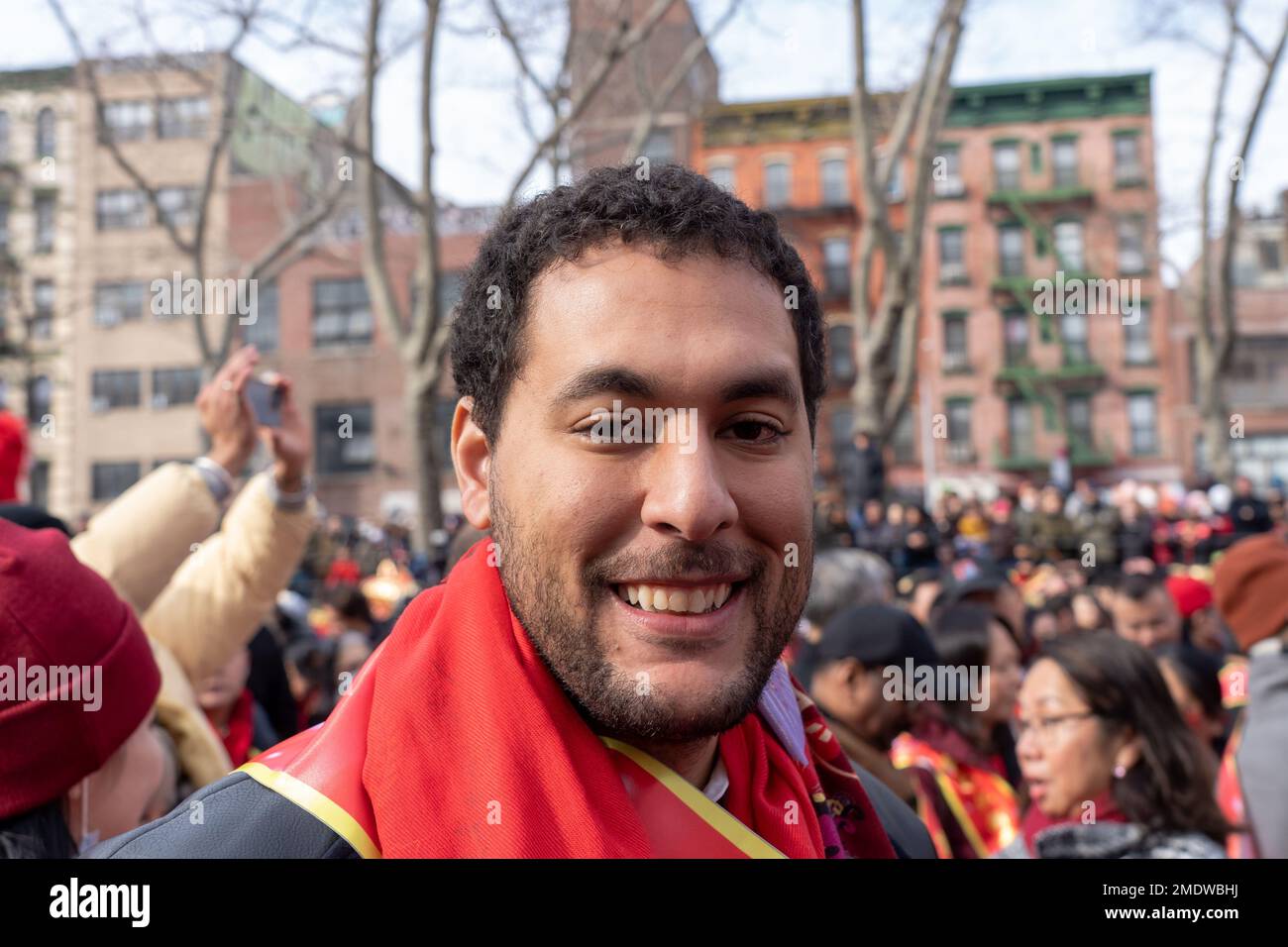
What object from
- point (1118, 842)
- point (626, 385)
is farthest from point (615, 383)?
point (1118, 842)

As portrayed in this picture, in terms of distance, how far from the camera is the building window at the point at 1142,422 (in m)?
35.3

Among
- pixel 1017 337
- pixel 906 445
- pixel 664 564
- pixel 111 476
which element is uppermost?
pixel 1017 337

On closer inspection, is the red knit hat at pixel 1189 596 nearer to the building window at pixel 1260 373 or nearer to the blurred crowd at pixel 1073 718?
the blurred crowd at pixel 1073 718

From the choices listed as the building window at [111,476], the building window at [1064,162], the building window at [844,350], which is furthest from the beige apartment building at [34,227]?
the building window at [1064,162]

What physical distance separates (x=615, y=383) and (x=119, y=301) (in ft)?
86.5

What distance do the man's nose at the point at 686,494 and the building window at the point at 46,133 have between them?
1596 centimetres

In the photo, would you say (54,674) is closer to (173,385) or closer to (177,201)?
(177,201)

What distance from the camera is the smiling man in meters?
1.35

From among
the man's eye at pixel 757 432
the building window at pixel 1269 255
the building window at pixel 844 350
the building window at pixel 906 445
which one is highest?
the building window at pixel 1269 255

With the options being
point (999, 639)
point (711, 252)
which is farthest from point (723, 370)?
point (999, 639)

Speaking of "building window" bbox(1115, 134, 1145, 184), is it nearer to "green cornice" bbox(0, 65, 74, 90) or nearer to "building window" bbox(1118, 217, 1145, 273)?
"building window" bbox(1118, 217, 1145, 273)

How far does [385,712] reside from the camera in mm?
1398

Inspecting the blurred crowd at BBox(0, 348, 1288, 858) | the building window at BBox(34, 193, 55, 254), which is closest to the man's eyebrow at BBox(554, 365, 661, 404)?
the blurred crowd at BBox(0, 348, 1288, 858)

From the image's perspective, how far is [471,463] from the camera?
5.34 ft
